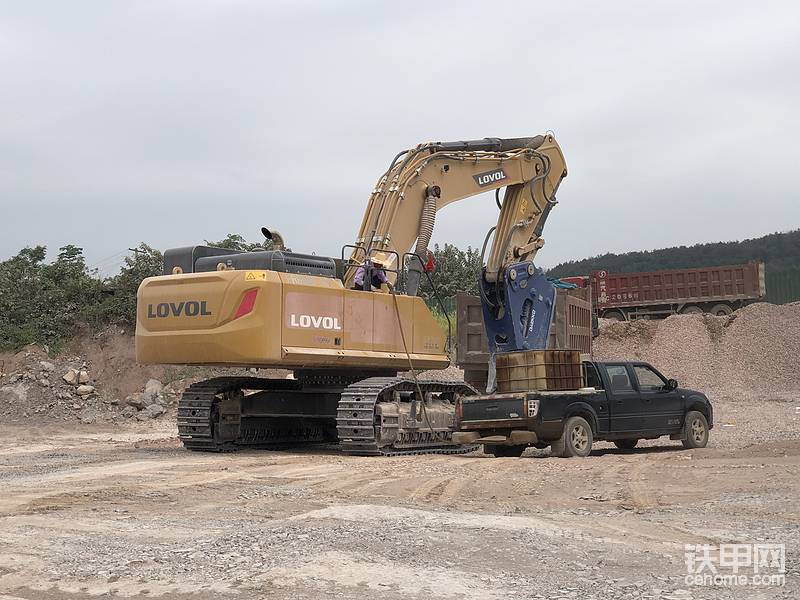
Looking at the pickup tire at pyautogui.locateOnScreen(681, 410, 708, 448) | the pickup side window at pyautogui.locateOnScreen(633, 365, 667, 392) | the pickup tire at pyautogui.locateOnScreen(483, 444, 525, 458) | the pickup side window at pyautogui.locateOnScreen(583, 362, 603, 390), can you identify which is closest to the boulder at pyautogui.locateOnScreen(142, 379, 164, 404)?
the pickup tire at pyautogui.locateOnScreen(483, 444, 525, 458)

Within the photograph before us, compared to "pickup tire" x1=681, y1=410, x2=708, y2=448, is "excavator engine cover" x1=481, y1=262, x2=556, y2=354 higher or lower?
higher

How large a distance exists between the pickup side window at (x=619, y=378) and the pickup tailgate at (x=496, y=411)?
1777 mm

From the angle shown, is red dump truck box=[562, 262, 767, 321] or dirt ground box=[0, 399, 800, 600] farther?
red dump truck box=[562, 262, 767, 321]

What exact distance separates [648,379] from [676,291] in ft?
90.0

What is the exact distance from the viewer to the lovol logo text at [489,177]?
16891mm

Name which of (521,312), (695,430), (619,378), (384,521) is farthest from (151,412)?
(384,521)

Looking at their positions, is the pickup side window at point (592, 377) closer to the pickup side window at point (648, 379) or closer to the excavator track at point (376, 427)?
the pickup side window at point (648, 379)

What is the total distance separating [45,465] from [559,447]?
283 inches

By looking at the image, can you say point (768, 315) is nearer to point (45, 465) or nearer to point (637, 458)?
point (637, 458)

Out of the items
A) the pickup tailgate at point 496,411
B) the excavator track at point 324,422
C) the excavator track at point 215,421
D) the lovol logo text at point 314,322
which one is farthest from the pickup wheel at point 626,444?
the excavator track at point 215,421

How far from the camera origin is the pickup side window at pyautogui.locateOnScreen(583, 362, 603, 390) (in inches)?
587

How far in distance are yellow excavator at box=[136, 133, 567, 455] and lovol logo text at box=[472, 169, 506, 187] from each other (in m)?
0.02

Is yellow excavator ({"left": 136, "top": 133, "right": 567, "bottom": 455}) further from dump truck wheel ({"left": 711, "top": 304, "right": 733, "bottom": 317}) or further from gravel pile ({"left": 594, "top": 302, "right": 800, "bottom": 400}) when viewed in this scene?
dump truck wheel ({"left": 711, "top": 304, "right": 733, "bottom": 317})

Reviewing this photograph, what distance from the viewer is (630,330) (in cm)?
3831
